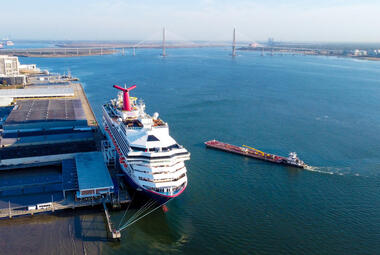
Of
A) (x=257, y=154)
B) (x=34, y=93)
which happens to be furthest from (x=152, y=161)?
(x=34, y=93)

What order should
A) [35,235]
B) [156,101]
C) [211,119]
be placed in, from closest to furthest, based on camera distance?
1. [35,235]
2. [211,119]
3. [156,101]

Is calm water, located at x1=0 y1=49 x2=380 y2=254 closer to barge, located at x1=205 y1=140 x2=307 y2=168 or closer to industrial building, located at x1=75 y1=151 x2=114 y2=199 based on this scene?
barge, located at x1=205 y1=140 x2=307 y2=168

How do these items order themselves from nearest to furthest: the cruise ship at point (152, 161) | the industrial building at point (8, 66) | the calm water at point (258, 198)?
1. the calm water at point (258, 198)
2. the cruise ship at point (152, 161)
3. the industrial building at point (8, 66)

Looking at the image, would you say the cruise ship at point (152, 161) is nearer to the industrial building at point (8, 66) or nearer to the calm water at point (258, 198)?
the calm water at point (258, 198)

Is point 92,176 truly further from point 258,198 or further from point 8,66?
point 8,66

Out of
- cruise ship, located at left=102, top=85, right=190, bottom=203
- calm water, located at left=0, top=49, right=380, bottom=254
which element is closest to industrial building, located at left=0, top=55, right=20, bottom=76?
calm water, located at left=0, top=49, right=380, bottom=254

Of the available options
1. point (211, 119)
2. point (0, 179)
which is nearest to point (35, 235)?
point (0, 179)

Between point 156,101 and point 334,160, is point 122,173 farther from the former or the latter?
point 156,101

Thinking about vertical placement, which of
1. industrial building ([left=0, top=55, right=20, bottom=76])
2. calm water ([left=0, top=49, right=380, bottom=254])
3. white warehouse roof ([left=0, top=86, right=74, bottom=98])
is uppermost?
industrial building ([left=0, top=55, right=20, bottom=76])

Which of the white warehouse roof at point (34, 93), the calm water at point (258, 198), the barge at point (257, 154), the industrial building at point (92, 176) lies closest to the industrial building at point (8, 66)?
the white warehouse roof at point (34, 93)
